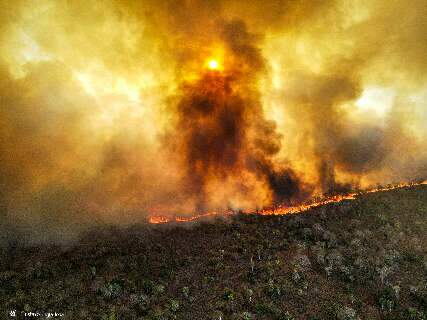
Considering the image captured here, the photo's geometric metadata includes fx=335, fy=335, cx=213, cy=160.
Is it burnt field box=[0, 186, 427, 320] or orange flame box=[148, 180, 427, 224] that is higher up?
orange flame box=[148, 180, 427, 224]

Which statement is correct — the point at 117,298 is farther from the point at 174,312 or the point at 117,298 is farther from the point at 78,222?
the point at 78,222

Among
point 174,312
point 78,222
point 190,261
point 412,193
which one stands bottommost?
point 174,312

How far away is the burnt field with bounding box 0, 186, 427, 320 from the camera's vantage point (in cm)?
2998

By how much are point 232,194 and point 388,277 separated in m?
22.9

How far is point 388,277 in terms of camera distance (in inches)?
1340

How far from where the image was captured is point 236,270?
35.2 m

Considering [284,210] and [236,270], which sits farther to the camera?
[284,210]

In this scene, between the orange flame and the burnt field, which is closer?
the burnt field

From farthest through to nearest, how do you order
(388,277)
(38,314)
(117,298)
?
(388,277), (117,298), (38,314)

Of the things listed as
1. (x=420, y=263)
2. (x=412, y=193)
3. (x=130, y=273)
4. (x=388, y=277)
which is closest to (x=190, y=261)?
(x=130, y=273)

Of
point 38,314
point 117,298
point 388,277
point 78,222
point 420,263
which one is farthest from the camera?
point 78,222

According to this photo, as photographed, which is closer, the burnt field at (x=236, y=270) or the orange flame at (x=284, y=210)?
the burnt field at (x=236, y=270)

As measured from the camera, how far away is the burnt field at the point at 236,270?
30.0 meters

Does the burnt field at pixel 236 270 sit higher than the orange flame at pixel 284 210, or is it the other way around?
the orange flame at pixel 284 210
